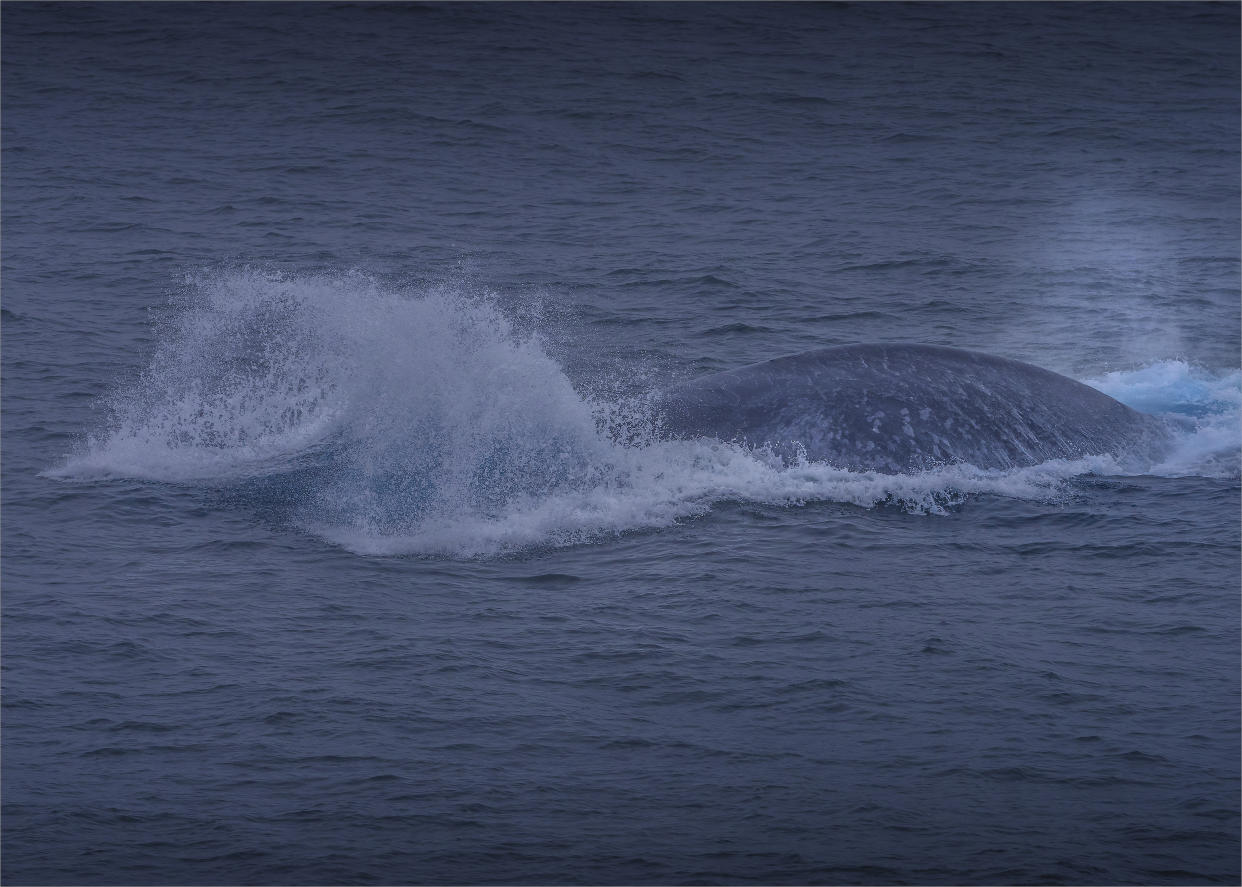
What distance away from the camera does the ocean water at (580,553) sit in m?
9.67

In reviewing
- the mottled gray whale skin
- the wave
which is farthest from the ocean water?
the mottled gray whale skin

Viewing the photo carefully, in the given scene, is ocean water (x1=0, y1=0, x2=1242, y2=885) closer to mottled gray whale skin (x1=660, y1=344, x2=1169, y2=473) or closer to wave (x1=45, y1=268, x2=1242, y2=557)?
wave (x1=45, y1=268, x2=1242, y2=557)

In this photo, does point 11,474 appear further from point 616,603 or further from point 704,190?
point 704,190

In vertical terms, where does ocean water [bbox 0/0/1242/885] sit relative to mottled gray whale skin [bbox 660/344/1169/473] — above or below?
below

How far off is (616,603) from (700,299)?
15.0m

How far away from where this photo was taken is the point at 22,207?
3334cm

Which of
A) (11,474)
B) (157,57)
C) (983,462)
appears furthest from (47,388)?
(157,57)

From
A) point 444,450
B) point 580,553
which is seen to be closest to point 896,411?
point 580,553

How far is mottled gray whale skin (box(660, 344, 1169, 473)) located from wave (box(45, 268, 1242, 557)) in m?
0.21

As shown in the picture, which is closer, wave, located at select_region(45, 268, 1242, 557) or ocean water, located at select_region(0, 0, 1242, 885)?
ocean water, located at select_region(0, 0, 1242, 885)

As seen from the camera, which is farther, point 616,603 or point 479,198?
point 479,198

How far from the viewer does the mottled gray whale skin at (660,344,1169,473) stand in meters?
16.0

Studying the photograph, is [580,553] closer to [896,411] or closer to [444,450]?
[444,450]

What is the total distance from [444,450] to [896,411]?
206 inches
